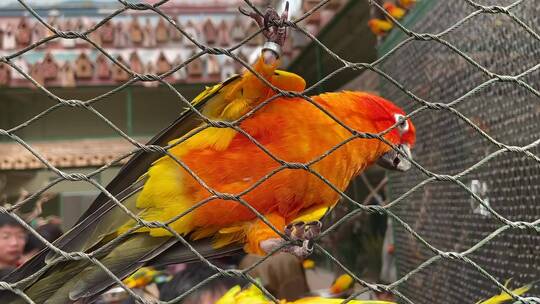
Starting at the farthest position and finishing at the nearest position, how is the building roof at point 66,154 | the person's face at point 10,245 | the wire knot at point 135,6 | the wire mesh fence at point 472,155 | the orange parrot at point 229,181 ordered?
the building roof at point 66,154
the person's face at point 10,245
the wire mesh fence at point 472,155
the orange parrot at point 229,181
the wire knot at point 135,6

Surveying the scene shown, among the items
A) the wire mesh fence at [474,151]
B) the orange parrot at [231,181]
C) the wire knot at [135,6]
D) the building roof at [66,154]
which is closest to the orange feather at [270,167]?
the orange parrot at [231,181]

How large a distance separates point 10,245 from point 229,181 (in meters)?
1.22

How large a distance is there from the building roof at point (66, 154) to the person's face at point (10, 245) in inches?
101

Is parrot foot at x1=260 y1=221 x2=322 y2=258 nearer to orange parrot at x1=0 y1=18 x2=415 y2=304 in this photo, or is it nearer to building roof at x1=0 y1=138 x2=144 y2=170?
orange parrot at x1=0 y1=18 x2=415 y2=304

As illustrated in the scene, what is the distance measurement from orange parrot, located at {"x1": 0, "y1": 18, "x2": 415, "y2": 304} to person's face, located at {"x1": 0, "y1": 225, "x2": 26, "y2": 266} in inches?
36.1

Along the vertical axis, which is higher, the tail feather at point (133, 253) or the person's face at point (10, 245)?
the person's face at point (10, 245)

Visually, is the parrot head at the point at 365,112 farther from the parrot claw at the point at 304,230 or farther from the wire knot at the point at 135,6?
the wire knot at the point at 135,6

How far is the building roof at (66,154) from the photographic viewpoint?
456 centimetres

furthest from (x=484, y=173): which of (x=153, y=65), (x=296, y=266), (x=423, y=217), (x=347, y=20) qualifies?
(x=153, y=65)

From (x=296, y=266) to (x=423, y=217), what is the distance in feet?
2.37

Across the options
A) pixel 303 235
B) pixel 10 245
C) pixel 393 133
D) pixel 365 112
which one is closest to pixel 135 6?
pixel 303 235

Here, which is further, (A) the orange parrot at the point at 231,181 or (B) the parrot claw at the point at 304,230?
(A) the orange parrot at the point at 231,181

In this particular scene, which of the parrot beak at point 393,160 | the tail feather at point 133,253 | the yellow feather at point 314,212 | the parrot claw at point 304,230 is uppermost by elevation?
the parrot beak at point 393,160

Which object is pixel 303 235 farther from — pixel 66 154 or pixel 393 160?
pixel 66 154
